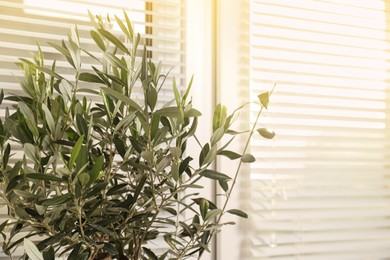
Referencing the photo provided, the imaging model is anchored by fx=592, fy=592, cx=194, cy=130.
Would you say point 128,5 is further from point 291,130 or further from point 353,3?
point 353,3

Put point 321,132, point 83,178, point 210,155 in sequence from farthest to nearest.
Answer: point 321,132
point 210,155
point 83,178

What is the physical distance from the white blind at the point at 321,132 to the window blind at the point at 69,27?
0.24 meters

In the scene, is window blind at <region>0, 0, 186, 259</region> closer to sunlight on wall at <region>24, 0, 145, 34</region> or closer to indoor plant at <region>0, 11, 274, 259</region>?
sunlight on wall at <region>24, 0, 145, 34</region>

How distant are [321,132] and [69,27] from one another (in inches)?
32.5

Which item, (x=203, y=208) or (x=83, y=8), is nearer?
Result: (x=203, y=208)

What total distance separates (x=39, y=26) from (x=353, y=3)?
3.30 feet

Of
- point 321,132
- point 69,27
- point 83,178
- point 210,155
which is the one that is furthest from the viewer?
point 321,132

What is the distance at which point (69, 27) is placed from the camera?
1.51 meters

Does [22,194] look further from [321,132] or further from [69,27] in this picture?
[321,132]

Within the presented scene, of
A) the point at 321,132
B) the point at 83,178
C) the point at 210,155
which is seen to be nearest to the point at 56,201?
the point at 83,178

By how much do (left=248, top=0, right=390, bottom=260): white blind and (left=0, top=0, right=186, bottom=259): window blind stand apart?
0.24 metres

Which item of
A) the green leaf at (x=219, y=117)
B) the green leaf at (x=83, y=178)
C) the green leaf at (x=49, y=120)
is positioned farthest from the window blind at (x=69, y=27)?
the green leaf at (x=83, y=178)

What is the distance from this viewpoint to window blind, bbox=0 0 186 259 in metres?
1.45

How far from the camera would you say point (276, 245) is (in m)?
1.72
